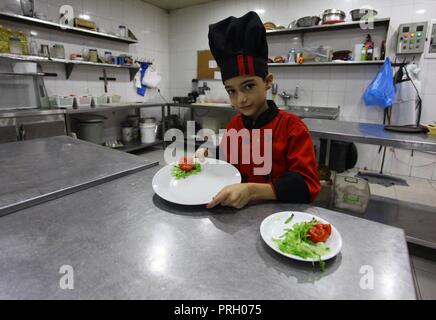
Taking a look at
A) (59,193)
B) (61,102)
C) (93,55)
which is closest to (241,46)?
→ (59,193)

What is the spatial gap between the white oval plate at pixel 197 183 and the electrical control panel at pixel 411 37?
3412 mm

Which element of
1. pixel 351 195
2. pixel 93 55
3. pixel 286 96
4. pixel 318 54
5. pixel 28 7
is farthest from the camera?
pixel 286 96

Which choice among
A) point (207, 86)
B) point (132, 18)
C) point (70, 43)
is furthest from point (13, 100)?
point (207, 86)

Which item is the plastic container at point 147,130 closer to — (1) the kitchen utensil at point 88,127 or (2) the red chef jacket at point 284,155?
(1) the kitchen utensil at point 88,127

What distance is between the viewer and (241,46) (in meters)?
0.94

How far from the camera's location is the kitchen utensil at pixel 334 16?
343 cm

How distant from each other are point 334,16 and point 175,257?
3899 mm

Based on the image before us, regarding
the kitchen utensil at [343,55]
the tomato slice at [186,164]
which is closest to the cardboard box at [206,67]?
the kitchen utensil at [343,55]

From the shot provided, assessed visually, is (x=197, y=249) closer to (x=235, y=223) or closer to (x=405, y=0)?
(x=235, y=223)

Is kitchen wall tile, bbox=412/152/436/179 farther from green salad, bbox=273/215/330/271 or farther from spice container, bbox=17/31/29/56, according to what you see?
spice container, bbox=17/31/29/56

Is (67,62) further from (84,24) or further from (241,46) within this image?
(241,46)

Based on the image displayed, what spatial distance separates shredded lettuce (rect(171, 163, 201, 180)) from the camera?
0.97m
